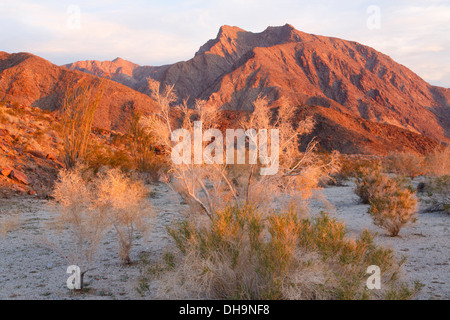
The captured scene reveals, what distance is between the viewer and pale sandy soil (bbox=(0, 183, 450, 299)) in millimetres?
4988

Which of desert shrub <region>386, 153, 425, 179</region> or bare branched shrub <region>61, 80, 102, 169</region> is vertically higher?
bare branched shrub <region>61, 80, 102, 169</region>

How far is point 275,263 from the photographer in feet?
13.6

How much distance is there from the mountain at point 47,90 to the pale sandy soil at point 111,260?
130 feet

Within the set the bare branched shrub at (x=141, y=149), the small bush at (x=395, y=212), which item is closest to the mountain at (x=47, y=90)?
the bare branched shrub at (x=141, y=149)

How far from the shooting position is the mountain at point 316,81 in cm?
6881

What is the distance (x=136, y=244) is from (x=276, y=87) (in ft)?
203

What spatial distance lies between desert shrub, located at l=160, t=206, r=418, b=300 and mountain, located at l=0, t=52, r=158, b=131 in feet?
143

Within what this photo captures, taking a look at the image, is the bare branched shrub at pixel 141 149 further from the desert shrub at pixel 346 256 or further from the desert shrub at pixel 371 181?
the desert shrub at pixel 346 256

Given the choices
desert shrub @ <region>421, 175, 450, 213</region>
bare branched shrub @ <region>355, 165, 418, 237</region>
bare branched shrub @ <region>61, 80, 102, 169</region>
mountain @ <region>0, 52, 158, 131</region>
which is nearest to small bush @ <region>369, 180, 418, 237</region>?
bare branched shrub @ <region>355, 165, 418, 237</region>

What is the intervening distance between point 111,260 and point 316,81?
82.6 meters

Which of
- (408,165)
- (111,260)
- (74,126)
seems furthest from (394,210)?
(408,165)

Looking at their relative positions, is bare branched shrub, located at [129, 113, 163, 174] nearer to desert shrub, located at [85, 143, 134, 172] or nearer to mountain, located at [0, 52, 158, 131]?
desert shrub, located at [85, 143, 134, 172]

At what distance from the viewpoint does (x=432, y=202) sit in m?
11.2
